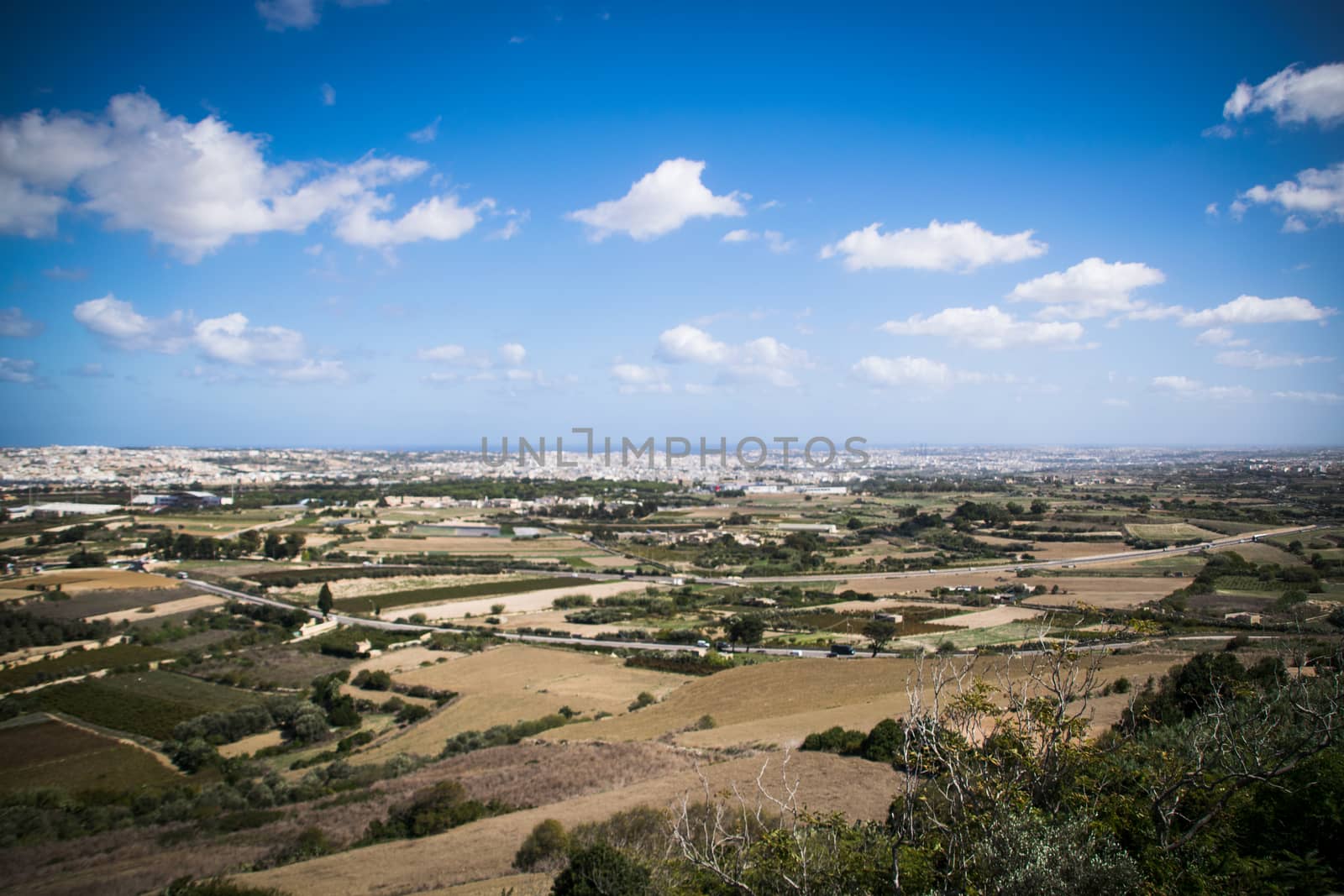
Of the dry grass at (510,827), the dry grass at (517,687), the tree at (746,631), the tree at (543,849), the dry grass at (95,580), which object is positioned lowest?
the dry grass at (517,687)

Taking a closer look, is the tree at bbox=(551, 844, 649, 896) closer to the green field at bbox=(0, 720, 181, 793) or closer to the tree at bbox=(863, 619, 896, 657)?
the green field at bbox=(0, 720, 181, 793)

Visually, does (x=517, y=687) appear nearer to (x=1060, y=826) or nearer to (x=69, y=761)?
(x=69, y=761)

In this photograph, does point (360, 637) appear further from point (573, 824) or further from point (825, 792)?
point (825, 792)

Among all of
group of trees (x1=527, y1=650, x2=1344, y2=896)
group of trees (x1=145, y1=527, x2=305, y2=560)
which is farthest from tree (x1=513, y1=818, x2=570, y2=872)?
group of trees (x1=145, y1=527, x2=305, y2=560)

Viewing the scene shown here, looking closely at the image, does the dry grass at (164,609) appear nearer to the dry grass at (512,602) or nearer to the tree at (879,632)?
the dry grass at (512,602)

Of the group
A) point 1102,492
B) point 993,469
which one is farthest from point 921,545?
point 993,469

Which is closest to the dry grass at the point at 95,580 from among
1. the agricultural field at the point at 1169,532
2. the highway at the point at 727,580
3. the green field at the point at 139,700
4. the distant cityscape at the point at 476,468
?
the highway at the point at 727,580

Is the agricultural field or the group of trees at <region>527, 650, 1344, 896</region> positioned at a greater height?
the group of trees at <region>527, 650, 1344, 896</region>

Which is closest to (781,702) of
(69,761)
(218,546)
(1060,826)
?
(1060,826)
